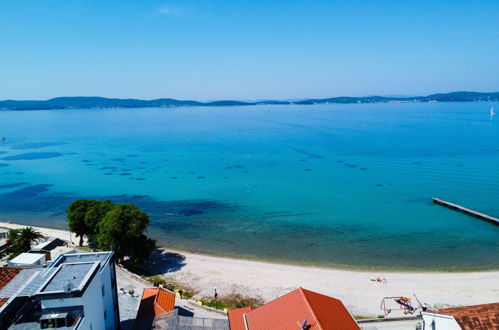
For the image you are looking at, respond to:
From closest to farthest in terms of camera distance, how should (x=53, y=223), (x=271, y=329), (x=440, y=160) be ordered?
(x=271, y=329), (x=53, y=223), (x=440, y=160)

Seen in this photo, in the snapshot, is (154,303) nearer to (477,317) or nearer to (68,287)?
(68,287)

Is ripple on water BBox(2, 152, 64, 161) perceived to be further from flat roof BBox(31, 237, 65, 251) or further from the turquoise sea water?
flat roof BBox(31, 237, 65, 251)

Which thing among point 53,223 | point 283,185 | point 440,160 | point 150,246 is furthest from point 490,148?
point 53,223

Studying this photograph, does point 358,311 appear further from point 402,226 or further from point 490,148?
point 490,148

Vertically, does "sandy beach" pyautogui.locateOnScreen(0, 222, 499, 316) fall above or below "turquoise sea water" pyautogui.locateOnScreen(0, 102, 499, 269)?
below

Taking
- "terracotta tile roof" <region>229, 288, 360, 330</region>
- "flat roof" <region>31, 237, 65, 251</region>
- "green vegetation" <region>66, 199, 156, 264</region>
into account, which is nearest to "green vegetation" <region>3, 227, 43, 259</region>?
"flat roof" <region>31, 237, 65, 251</region>

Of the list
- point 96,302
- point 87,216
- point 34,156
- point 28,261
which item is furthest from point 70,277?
point 34,156

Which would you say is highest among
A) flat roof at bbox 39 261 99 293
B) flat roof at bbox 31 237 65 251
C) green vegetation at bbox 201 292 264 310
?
flat roof at bbox 39 261 99 293
